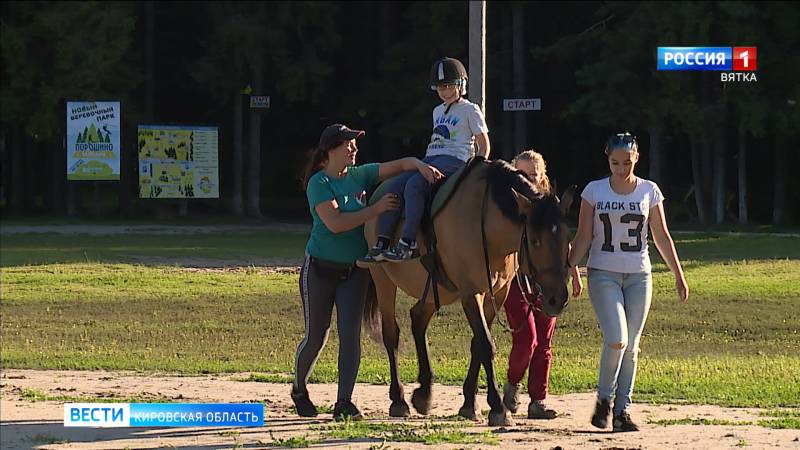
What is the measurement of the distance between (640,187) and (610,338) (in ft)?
3.51

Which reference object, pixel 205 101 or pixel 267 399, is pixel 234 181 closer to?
pixel 205 101

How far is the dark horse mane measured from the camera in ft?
30.9

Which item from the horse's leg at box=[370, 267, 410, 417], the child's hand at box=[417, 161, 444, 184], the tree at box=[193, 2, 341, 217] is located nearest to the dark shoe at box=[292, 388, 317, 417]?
the horse's leg at box=[370, 267, 410, 417]

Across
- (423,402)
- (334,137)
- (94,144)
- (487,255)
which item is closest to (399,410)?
(423,402)

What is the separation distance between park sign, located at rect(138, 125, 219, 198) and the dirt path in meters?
21.2

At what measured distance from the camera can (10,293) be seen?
67.6 feet

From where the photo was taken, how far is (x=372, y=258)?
1012 cm

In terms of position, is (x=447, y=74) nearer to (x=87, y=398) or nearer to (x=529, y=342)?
(x=529, y=342)

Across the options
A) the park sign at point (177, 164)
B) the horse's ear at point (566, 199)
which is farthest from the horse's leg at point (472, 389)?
the park sign at point (177, 164)

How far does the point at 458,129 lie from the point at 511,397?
7.07ft

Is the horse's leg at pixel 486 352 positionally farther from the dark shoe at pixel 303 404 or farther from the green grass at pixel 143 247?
the green grass at pixel 143 247

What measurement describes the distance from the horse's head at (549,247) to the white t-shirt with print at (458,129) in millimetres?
1073

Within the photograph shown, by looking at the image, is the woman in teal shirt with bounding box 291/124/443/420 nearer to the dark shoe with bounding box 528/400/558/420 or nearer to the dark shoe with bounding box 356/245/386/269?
the dark shoe with bounding box 356/245/386/269

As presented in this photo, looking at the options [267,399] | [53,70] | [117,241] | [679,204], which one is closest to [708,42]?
[679,204]
